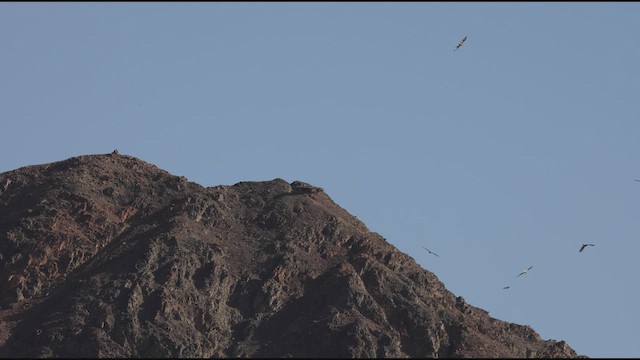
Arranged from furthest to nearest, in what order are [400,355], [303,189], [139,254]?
[303,189]
[139,254]
[400,355]

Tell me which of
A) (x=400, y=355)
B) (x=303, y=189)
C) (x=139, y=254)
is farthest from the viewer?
(x=303, y=189)

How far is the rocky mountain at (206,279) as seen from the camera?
551 ft

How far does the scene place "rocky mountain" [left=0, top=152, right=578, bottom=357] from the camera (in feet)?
551

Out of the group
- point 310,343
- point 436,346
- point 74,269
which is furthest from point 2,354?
point 436,346

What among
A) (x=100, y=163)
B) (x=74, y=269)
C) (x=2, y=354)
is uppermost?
(x=100, y=163)

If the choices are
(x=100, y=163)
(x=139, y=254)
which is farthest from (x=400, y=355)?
(x=100, y=163)

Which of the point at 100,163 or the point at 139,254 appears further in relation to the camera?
the point at 100,163

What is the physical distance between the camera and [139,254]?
17838 centimetres

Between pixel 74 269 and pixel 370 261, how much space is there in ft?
93.8

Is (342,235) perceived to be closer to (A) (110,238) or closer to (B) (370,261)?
(B) (370,261)

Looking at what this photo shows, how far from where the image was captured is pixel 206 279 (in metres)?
176

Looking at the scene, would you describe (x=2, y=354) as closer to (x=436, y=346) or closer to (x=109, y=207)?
(x=109, y=207)

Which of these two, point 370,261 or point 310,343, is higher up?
point 370,261

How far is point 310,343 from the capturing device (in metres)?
167
